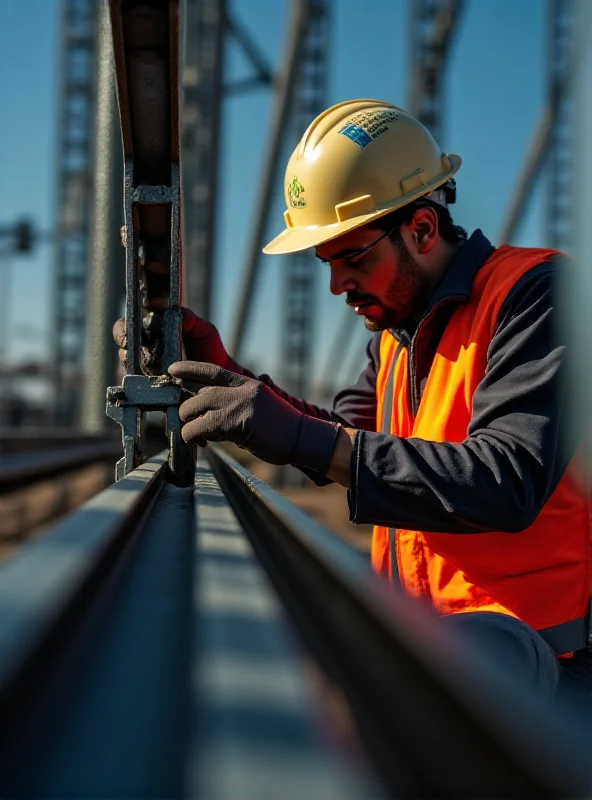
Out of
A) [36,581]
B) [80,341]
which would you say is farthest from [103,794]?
[80,341]

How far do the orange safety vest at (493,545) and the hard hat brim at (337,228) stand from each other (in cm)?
33

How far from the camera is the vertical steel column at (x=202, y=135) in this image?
696 centimetres

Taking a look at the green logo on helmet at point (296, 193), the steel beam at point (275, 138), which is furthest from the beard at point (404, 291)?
the steel beam at point (275, 138)

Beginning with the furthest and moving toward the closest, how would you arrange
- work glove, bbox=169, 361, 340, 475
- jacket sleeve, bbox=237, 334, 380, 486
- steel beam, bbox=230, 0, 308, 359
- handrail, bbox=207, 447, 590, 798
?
1. steel beam, bbox=230, 0, 308, 359
2. jacket sleeve, bbox=237, 334, 380, 486
3. work glove, bbox=169, 361, 340, 475
4. handrail, bbox=207, 447, 590, 798

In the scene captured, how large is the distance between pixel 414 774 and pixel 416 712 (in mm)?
47

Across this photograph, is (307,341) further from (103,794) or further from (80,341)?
(103,794)

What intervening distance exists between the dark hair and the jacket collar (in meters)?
0.14

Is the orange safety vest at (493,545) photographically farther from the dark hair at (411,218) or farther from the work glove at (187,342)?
the work glove at (187,342)

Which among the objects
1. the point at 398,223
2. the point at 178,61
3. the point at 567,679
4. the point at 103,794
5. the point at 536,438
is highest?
the point at 178,61

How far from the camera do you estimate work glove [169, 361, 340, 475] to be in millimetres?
1846

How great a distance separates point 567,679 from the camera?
6.08 ft

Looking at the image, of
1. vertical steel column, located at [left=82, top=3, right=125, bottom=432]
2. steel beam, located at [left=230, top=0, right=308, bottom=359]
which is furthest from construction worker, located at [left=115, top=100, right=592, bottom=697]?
steel beam, located at [left=230, top=0, right=308, bottom=359]

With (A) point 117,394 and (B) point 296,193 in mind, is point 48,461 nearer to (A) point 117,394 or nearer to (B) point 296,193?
(B) point 296,193

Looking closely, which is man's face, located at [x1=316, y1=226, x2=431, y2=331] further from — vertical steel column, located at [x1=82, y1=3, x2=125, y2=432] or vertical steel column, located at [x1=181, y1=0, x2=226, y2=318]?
vertical steel column, located at [x1=181, y1=0, x2=226, y2=318]
